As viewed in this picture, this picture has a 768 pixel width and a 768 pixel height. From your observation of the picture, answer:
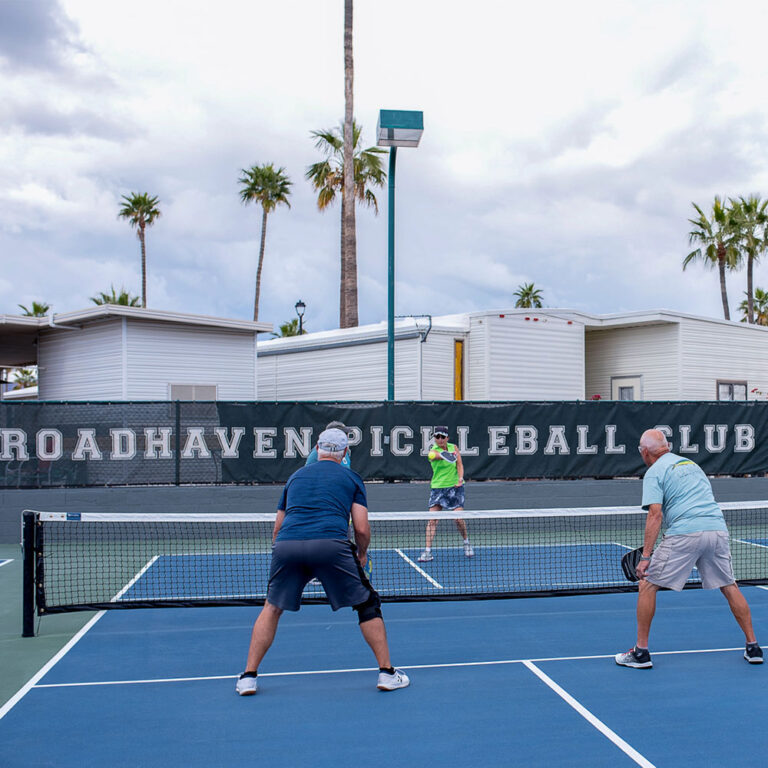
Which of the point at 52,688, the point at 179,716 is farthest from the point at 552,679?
the point at 52,688

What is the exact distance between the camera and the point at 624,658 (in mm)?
5812

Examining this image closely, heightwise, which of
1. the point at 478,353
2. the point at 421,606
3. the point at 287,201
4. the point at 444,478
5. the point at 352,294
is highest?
the point at 287,201

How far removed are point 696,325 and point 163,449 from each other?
37.4 ft

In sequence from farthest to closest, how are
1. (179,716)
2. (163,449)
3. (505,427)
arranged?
(505,427)
(163,449)
(179,716)

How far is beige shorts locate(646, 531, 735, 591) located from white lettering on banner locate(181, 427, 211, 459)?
8223mm

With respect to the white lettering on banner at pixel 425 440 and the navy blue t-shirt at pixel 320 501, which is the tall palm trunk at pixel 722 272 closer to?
the white lettering on banner at pixel 425 440

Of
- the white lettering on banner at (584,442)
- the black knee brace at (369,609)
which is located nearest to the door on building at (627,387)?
the white lettering on banner at (584,442)

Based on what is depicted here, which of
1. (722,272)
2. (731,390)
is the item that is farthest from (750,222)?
(731,390)

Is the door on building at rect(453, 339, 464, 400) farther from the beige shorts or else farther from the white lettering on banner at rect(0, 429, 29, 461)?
the beige shorts

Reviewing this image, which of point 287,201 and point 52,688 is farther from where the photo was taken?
point 287,201

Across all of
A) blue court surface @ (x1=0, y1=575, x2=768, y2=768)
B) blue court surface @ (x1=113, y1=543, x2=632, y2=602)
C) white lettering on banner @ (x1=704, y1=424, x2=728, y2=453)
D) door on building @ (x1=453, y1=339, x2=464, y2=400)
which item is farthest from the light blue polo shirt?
door on building @ (x1=453, y1=339, x2=464, y2=400)

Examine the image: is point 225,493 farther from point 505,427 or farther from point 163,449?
point 505,427

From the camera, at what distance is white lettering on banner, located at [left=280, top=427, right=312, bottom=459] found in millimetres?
12719

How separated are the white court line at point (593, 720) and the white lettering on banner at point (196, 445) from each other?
24.9 feet
